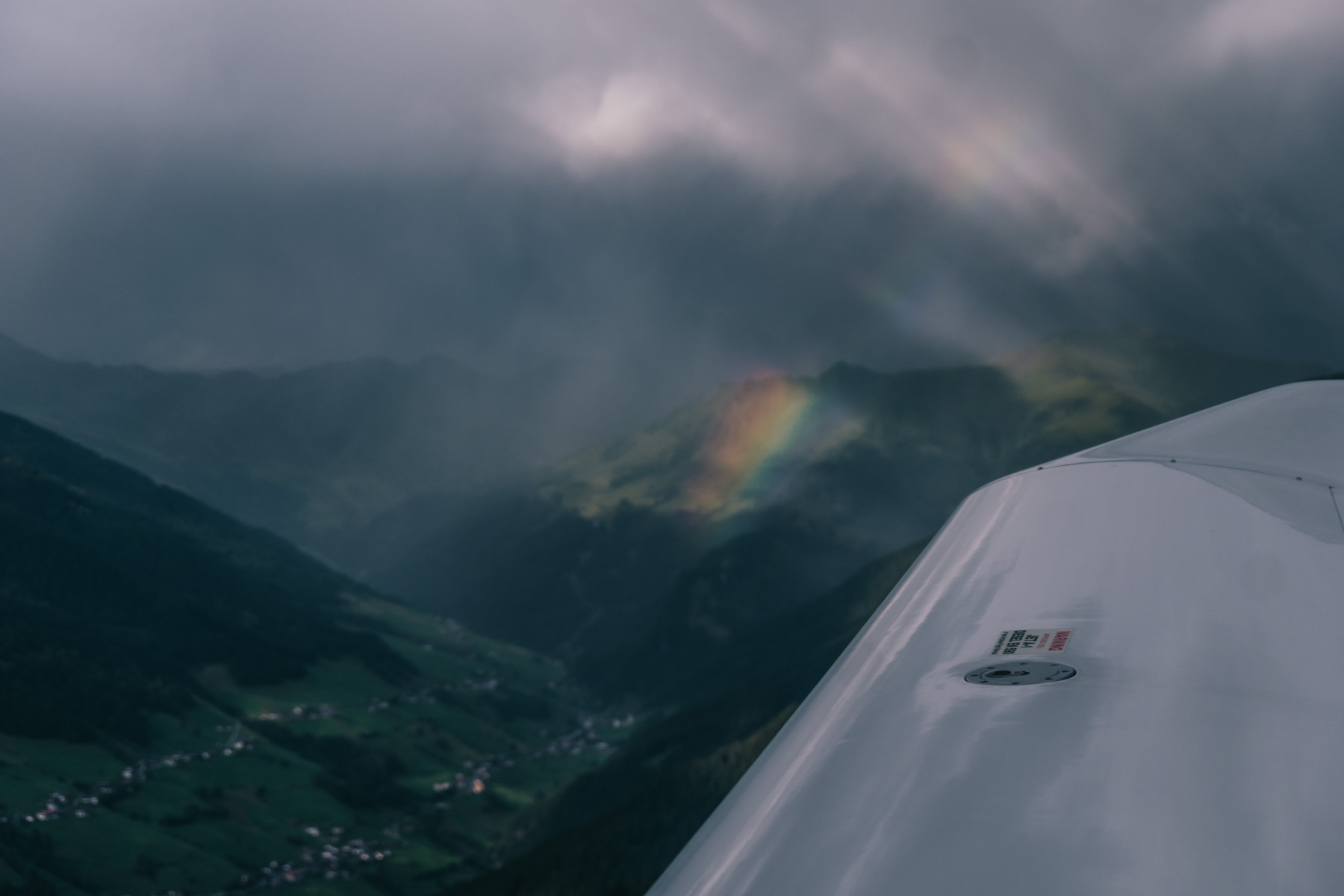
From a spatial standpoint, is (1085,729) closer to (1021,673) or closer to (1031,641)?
(1021,673)

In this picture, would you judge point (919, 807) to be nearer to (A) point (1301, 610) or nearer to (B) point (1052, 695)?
(B) point (1052, 695)

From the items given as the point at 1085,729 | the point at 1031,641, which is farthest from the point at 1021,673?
the point at 1085,729

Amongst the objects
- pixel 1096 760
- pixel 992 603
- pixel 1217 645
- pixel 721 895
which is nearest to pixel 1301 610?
pixel 1217 645

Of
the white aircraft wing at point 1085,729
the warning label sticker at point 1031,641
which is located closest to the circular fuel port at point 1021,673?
the white aircraft wing at point 1085,729

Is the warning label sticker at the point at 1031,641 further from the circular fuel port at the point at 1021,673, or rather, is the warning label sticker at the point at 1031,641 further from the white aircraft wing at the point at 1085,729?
the circular fuel port at the point at 1021,673

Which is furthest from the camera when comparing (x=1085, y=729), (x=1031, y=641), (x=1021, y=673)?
(x=1031, y=641)

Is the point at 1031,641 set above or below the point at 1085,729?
above
